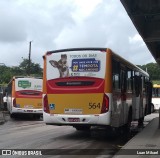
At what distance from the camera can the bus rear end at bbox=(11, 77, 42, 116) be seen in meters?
29.1

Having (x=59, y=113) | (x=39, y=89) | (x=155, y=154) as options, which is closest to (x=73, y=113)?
(x=59, y=113)

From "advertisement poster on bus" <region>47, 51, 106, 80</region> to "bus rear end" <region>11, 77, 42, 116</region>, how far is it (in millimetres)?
13563

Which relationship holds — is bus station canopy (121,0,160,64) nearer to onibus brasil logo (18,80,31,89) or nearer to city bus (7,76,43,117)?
city bus (7,76,43,117)

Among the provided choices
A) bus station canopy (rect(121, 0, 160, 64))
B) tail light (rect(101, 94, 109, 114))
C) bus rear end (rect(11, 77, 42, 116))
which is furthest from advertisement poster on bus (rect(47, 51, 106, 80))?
bus rear end (rect(11, 77, 42, 116))

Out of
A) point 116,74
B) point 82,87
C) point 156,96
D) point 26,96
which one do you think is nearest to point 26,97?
point 26,96

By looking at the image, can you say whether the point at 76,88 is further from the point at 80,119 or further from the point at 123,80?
the point at 123,80

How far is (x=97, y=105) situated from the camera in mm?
15070

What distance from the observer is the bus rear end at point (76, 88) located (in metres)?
15.0

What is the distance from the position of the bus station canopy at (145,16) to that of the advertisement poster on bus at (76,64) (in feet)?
9.91

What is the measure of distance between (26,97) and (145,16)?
11509 mm

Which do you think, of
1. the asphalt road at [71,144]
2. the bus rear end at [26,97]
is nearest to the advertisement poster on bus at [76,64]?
the asphalt road at [71,144]

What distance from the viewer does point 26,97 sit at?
95.9 ft

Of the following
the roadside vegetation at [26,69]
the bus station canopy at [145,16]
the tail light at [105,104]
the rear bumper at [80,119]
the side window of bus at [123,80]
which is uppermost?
the roadside vegetation at [26,69]

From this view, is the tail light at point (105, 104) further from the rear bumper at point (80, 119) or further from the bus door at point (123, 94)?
the bus door at point (123, 94)
